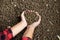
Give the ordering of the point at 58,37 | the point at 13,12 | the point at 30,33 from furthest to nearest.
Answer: the point at 13,12, the point at 58,37, the point at 30,33

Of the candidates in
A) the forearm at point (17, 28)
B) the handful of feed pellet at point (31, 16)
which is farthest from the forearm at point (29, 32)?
the handful of feed pellet at point (31, 16)

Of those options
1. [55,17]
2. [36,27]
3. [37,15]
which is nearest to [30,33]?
[36,27]

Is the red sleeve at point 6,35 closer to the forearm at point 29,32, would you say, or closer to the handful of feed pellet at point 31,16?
the forearm at point 29,32

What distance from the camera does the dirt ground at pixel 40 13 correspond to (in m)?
1.57

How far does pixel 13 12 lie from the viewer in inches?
66.2

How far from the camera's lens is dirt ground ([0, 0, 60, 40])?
1.57 metres

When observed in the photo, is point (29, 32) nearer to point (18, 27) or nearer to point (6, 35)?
point (18, 27)

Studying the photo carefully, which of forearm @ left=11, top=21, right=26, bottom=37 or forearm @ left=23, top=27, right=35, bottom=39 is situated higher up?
forearm @ left=11, top=21, right=26, bottom=37

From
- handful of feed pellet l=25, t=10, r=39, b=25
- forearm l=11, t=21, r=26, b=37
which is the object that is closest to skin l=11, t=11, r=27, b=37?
forearm l=11, t=21, r=26, b=37

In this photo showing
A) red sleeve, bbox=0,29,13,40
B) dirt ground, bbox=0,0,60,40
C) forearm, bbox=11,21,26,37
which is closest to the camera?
red sleeve, bbox=0,29,13,40

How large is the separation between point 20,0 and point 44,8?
0.27 meters

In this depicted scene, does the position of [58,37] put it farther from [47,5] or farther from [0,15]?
[0,15]

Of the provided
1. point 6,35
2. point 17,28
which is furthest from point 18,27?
point 6,35

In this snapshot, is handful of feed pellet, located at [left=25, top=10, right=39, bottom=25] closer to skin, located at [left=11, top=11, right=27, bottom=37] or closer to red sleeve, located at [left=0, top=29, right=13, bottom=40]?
skin, located at [left=11, top=11, right=27, bottom=37]
